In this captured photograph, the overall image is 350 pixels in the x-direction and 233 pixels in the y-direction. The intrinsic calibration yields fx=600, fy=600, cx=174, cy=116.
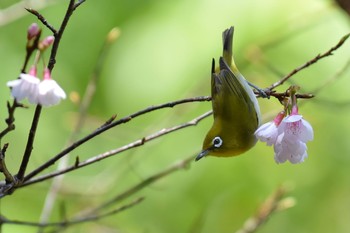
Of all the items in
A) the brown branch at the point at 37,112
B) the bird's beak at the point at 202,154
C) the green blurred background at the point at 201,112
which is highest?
the brown branch at the point at 37,112

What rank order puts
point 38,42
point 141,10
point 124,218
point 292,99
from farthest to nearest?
point 141,10, point 124,218, point 292,99, point 38,42

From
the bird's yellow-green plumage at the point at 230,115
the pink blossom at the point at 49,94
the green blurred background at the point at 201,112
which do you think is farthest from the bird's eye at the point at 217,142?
the green blurred background at the point at 201,112

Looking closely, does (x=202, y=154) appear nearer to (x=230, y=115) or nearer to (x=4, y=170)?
(x=230, y=115)

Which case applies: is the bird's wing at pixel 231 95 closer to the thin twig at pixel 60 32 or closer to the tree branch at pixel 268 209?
the tree branch at pixel 268 209

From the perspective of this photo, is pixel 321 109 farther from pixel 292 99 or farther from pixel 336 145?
pixel 292 99

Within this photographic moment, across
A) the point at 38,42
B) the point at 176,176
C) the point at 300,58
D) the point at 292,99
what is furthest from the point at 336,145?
the point at 38,42

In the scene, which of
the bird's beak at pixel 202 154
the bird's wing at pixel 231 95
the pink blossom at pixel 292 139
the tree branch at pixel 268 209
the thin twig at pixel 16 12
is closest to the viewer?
the pink blossom at pixel 292 139

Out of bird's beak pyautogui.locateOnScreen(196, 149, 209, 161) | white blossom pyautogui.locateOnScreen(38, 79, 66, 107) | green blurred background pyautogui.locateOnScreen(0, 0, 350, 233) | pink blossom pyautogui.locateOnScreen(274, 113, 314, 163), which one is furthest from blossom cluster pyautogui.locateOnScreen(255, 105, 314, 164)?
green blurred background pyautogui.locateOnScreen(0, 0, 350, 233)
